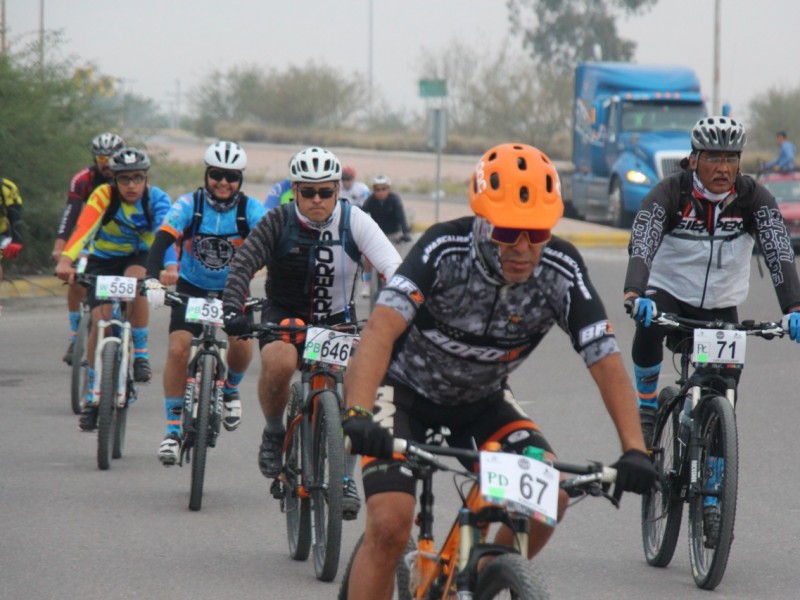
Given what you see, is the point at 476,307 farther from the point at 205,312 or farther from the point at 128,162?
the point at 128,162

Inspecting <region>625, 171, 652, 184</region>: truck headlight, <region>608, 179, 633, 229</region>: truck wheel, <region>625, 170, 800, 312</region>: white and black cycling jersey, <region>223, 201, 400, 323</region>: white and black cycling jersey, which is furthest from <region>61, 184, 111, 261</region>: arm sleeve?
<region>608, 179, 633, 229</region>: truck wheel

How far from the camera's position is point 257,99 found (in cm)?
7206

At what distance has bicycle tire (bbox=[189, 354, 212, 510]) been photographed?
7.82 m

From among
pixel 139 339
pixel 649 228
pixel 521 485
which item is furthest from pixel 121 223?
pixel 521 485

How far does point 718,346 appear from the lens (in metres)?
6.73

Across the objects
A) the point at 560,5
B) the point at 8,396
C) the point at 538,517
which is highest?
the point at 560,5

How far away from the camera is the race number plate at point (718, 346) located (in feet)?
22.0

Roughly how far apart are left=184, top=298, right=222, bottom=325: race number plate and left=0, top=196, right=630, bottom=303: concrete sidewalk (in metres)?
11.1

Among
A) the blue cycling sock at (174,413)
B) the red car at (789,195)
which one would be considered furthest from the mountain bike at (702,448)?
the red car at (789,195)

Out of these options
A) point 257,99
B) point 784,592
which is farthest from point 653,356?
point 257,99

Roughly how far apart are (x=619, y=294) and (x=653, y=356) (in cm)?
1311

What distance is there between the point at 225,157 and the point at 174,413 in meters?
1.53

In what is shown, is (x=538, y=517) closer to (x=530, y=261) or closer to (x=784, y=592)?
(x=530, y=261)

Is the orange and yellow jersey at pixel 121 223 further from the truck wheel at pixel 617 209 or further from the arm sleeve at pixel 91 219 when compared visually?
the truck wheel at pixel 617 209
